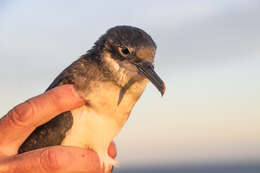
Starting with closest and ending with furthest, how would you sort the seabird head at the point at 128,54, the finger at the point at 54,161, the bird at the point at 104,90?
the finger at the point at 54,161
the bird at the point at 104,90
the seabird head at the point at 128,54

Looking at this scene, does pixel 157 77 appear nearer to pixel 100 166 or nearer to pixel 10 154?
pixel 100 166

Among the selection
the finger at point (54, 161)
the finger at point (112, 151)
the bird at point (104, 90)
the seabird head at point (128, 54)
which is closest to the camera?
the finger at point (54, 161)

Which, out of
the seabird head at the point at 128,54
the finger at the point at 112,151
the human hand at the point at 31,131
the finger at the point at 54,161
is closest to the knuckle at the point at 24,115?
the human hand at the point at 31,131

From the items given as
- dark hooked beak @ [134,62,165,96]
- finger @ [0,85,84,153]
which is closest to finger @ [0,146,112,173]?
finger @ [0,85,84,153]

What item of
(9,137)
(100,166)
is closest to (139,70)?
(100,166)

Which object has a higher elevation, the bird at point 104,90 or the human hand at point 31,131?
the bird at point 104,90

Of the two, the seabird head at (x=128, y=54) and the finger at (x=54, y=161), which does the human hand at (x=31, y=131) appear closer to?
the finger at (x=54, y=161)

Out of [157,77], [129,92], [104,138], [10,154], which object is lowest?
[10,154]

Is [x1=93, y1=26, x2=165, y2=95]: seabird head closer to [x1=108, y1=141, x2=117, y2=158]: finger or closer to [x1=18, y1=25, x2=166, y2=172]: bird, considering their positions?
[x1=18, y1=25, x2=166, y2=172]: bird
